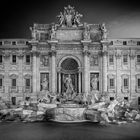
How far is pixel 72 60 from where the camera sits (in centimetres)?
3378

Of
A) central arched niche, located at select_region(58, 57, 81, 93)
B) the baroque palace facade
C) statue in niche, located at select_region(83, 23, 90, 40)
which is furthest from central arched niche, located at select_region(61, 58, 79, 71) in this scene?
statue in niche, located at select_region(83, 23, 90, 40)

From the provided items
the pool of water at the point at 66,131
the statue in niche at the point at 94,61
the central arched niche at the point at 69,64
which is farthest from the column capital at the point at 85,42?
the pool of water at the point at 66,131

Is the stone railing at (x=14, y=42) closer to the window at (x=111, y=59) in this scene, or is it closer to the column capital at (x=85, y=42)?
the column capital at (x=85, y=42)

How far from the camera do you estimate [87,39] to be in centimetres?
3256

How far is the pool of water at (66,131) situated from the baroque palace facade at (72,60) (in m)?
9.11

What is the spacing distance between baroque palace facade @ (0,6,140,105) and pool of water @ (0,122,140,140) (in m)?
9.11

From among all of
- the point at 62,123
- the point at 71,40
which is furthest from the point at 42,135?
the point at 71,40

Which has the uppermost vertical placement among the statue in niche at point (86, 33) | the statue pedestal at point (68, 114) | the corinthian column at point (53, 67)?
the statue in niche at point (86, 33)

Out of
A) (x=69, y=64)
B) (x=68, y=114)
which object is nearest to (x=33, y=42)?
(x=69, y=64)

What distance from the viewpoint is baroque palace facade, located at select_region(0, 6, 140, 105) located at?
32.8 meters

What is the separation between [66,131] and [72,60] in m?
14.6

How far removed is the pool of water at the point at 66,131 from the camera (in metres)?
19.3

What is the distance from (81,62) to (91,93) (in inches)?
192

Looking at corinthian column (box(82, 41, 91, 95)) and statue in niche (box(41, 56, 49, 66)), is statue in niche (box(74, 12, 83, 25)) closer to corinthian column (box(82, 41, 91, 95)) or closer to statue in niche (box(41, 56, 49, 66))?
corinthian column (box(82, 41, 91, 95))
